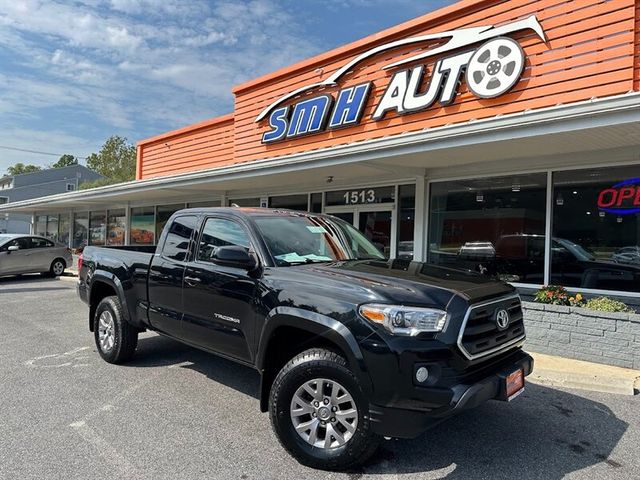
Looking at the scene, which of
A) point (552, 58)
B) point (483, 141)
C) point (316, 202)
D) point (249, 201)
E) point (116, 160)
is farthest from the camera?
point (116, 160)

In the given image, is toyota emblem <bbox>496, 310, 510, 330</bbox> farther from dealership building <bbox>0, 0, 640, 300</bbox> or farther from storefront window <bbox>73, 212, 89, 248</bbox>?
storefront window <bbox>73, 212, 89, 248</bbox>

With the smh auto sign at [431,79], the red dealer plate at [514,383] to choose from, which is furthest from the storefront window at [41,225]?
the red dealer plate at [514,383]

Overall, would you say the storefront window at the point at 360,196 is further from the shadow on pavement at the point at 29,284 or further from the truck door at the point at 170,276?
the shadow on pavement at the point at 29,284

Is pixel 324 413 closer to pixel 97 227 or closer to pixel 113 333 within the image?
pixel 113 333

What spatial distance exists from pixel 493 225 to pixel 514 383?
5503mm

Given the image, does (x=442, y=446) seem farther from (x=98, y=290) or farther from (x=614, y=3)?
(x=614, y=3)

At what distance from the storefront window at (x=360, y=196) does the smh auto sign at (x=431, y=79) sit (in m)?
1.52

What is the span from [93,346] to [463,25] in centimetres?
832

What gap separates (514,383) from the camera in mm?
3367

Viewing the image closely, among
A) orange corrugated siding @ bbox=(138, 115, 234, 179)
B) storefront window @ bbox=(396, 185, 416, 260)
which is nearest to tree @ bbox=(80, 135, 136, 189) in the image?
orange corrugated siding @ bbox=(138, 115, 234, 179)

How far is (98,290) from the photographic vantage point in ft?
20.0

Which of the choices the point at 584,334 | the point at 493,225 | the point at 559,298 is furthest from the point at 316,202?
the point at 584,334

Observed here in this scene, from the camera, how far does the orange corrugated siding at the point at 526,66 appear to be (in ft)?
22.5

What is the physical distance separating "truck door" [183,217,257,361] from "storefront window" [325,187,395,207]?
6017mm
